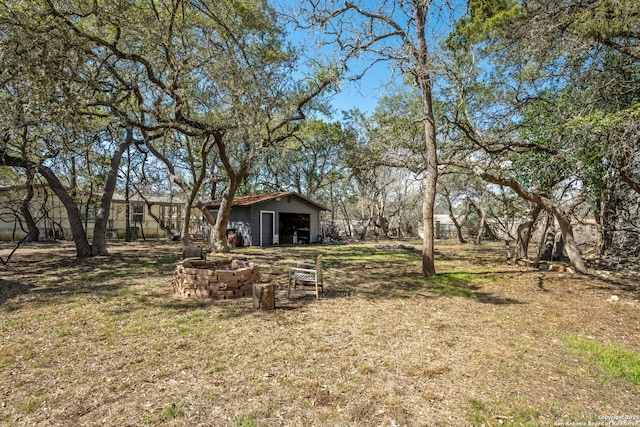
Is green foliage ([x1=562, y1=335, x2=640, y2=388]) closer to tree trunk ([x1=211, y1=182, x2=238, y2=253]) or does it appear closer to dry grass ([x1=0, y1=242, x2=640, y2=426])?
dry grass ([x1=0, y1=242, x2=640, y2=426])

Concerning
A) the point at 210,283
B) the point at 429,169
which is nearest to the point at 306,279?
the point at 210,283

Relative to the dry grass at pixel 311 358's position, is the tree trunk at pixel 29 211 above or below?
above

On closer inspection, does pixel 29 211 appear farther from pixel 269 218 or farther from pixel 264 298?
pixel 264 298

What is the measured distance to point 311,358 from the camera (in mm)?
3801

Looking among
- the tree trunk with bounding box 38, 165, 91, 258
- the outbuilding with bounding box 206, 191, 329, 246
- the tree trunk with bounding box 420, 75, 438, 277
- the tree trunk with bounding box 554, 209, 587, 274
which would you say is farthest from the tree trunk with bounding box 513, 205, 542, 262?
the tree trunk with bounding box 38, 165, 91, 258

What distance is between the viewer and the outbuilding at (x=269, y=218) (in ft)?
59.7

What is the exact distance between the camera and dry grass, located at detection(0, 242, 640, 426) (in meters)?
2.78

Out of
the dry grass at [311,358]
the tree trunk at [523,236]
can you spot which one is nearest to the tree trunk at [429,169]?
the dry grass at [311,358]

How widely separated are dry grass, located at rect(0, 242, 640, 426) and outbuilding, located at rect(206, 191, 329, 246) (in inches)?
432

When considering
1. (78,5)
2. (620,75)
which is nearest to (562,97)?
(620,75)

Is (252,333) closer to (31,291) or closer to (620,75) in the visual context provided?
(31,291)

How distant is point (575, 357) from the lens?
391cm

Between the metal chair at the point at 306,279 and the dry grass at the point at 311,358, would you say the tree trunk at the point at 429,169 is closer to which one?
the dry grass at the point at 311,358

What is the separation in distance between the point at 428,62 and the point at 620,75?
383 centimetres
